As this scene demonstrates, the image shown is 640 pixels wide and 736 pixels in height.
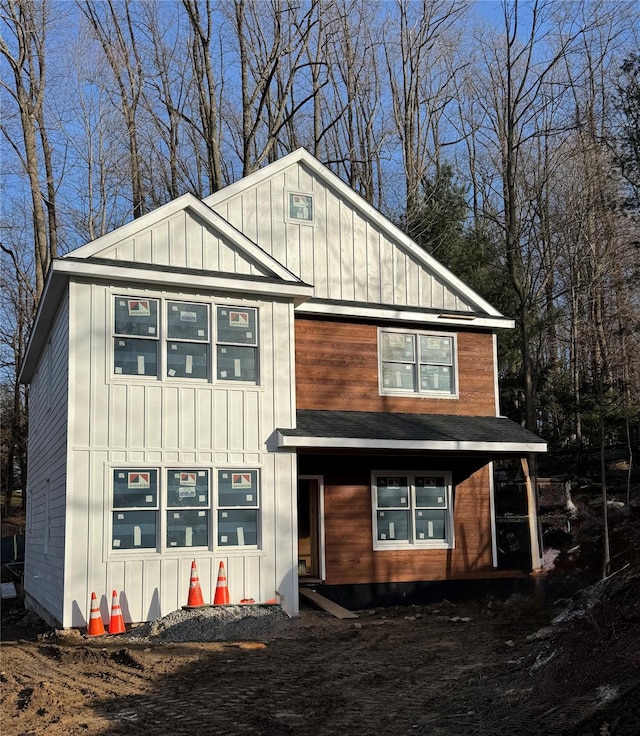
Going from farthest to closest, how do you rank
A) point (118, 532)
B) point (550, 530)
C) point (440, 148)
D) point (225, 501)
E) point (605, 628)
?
1. point (440, 148)
2. point (550, 530)
3. point (225, 501)
4. point (118, 532)
5. point (605, 628)

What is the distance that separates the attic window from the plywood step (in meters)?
7.18

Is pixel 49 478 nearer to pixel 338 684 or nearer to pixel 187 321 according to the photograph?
pixel 187 321

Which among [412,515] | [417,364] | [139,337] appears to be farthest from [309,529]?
[139,337]

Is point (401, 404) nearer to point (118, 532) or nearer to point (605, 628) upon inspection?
point (118, 532)

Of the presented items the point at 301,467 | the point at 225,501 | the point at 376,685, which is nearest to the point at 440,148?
the point at 301,467

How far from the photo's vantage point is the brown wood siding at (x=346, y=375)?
52.0 feet

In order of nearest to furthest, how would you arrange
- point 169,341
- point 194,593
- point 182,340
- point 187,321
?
point 194,593 < point 169,341 < point 182,340 < point 187,321

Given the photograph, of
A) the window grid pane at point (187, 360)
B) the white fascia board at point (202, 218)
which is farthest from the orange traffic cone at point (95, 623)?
the white fascia board at point (202, 218)

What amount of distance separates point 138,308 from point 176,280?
0.75 m

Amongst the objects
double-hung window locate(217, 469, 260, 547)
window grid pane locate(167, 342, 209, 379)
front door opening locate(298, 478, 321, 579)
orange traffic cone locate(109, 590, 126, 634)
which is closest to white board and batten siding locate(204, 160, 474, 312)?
window grid pane locate(167, 342, 209, 379)

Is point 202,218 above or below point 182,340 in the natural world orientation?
above

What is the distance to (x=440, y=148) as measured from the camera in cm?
3338

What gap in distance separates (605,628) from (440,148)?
93.5ft

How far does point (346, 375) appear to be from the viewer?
16.1 m
